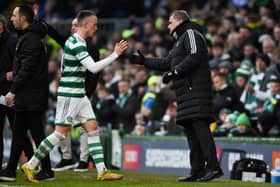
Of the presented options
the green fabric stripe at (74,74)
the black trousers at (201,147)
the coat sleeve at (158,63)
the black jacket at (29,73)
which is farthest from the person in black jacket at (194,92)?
the black jacket at (29,73)

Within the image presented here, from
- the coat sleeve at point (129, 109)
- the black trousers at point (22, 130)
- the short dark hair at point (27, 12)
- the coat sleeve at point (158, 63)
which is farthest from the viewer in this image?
the coat sleeve at point (129, 109)

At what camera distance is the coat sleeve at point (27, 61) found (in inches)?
453

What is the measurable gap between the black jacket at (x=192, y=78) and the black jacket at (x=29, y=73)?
1793 mm

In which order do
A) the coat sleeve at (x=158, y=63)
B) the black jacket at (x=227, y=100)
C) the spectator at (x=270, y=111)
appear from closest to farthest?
the coat sleeve at (x=158, y=63) < the spectator at (x=270, y=111) < the black jacket at (x=227, y=100)

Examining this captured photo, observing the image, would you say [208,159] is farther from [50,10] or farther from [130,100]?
[50,10]

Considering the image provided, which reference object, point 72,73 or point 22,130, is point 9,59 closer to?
point 22,130

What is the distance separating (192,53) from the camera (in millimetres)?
11570

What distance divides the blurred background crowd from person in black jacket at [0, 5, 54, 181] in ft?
17.5

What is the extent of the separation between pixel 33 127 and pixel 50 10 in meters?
16.3

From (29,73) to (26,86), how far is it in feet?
0.82

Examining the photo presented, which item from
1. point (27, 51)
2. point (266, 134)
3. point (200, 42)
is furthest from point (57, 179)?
point (266, 134)

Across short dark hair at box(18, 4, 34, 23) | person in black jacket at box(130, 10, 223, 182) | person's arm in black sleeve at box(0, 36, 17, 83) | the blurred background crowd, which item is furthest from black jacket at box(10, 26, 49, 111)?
the blurred background crowd

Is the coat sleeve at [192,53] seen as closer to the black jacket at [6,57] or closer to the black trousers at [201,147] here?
the black trousers at [201,147]

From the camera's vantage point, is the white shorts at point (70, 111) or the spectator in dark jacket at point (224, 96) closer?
the white shorts at point (70, 111)
